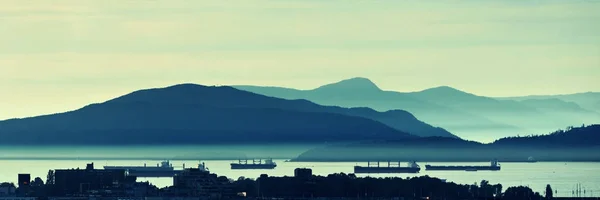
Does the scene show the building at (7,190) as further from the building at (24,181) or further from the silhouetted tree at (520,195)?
the silhouetted tree at (520,195)

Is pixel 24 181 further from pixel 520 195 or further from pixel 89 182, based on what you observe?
pixel 520 195

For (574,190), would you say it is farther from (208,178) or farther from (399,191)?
(208,178)

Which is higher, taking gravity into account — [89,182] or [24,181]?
[24,181]

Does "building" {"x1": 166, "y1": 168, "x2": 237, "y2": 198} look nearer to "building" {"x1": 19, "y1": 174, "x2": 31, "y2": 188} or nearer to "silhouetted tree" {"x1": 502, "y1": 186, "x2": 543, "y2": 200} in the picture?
"building" {"x1": 19, "y1": 174, "x2": 31, "y2": 188}

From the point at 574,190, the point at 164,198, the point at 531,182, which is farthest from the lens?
the point at 531,182

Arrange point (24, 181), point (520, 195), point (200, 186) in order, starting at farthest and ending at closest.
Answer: point (24, 181), point (200, 186), point (520, 195)

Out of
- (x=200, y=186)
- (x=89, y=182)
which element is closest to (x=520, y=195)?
(x=200, y=186)

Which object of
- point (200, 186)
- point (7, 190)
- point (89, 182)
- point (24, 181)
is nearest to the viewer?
point (200, 186)

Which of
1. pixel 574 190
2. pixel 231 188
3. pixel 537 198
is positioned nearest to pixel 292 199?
pixel 231 188

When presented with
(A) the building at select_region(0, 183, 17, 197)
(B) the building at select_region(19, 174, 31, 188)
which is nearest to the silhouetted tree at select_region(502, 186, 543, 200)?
(A) the building at select_region(0, 183, 17, 197)
